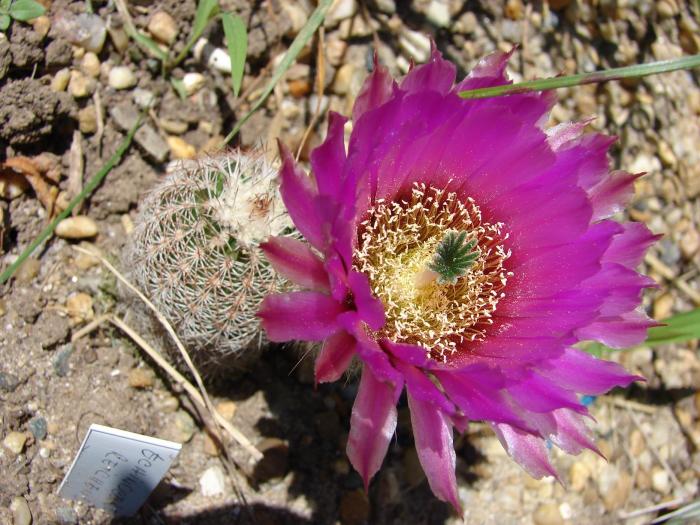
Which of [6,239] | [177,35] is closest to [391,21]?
[177,35]

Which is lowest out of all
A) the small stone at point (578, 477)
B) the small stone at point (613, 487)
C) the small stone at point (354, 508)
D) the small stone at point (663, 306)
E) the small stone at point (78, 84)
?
the small stone at point (613, 487)

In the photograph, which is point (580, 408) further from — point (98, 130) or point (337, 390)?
point (98, 130)

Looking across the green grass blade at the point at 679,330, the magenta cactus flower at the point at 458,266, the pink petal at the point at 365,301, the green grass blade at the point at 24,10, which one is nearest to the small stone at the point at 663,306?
the green grass blade at the point at 679,330

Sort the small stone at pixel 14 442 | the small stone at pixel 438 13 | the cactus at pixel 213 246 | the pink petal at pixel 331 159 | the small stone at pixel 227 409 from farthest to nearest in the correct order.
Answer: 1. the small stone at pixel 438 13
2. the small stone at pixel 227 409
3. the small stone at pixel 14 442
4. the cactus at pixel 213 246
5. the pink petal at pixel 331 159

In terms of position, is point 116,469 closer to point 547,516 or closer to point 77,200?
point 77,200

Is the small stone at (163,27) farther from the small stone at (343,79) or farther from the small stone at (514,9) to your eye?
the small stone at (514,9)

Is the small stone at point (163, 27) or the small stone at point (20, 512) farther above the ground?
the small stone at point (163, 27)
